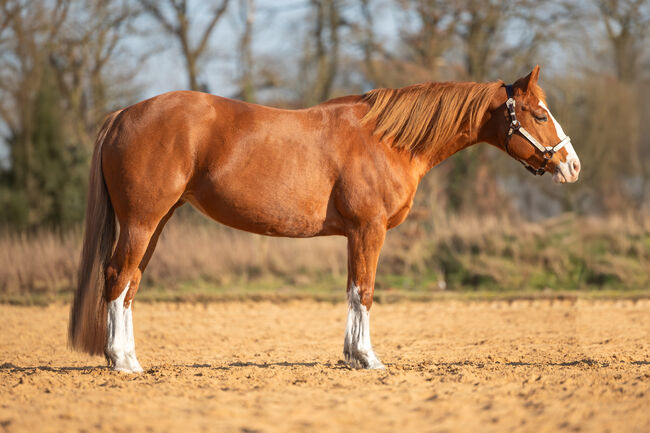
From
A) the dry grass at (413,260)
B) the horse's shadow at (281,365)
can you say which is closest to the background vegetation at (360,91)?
the dry grass at (413,260)

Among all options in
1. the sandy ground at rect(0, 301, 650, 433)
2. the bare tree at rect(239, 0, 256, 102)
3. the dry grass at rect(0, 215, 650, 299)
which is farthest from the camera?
the bare tree at rect(239, 0, 256, 102)

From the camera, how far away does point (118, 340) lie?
4.63 m

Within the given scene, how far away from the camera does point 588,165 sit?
18.5m

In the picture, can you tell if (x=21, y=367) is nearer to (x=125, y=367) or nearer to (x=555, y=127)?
(x=125, y=367)

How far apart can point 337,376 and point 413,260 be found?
7.23m

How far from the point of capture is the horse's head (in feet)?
16.0

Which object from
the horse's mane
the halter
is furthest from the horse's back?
the halter

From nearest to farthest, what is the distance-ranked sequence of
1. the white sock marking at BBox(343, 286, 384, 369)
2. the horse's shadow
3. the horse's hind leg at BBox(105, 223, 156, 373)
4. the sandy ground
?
the sandy ground < the horse's hind leg at BBox(105, 223, 156, 373) < the white sock marking at BBox(343, 286, 384, 369) < the horse's shadow

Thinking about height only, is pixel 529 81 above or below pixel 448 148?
above

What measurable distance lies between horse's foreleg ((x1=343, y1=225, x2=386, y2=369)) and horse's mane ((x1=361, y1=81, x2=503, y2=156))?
77 cm

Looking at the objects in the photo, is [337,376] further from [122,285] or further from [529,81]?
[529,81]

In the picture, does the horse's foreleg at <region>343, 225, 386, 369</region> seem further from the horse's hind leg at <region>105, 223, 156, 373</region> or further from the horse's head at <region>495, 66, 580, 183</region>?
the horse's hind leg at <region>105, 223, 156, 373</region>

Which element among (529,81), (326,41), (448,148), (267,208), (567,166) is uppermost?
(326,41)

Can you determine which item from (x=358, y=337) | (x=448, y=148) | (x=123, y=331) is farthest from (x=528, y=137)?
(x=123, y=331)
